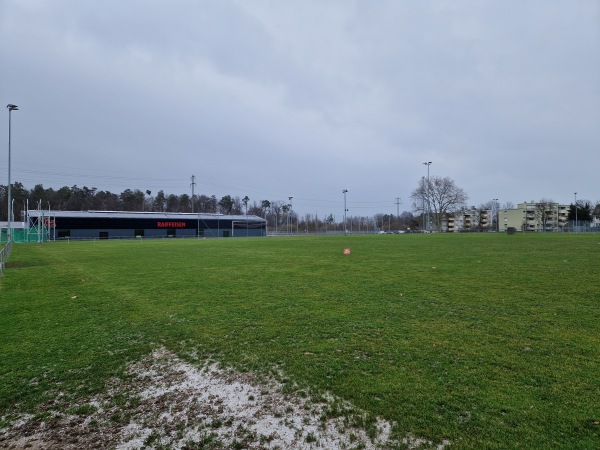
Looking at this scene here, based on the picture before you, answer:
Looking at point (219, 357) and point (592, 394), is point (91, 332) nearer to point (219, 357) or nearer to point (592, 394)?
point (219, 357)

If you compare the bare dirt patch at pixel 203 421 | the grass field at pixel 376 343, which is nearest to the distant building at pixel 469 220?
the grass field at pixel 376 343

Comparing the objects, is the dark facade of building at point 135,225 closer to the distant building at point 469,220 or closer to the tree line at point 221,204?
the tree line at point 221,204

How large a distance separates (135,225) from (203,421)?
7360 centimetres

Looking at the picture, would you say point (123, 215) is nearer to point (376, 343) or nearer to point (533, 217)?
point (376, 343)

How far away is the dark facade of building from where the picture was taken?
2434 inches

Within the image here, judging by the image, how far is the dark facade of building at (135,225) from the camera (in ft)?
203

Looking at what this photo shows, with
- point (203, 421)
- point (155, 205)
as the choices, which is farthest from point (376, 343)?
point (155, 205)

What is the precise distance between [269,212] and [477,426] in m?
143

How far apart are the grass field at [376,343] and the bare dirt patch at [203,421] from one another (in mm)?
244

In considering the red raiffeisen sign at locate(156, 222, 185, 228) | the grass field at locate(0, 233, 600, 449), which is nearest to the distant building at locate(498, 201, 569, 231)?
the red raiffeisen sign at locate(156, 222, 185, 228)

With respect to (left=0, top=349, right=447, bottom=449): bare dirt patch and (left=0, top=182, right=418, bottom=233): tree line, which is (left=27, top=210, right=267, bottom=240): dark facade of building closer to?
(left=0, top=182, right=418, bottom=233): tree line

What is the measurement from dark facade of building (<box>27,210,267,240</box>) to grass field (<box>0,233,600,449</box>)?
57.2 m

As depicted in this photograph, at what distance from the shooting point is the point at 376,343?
520cm

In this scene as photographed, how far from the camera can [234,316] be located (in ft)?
22.9
